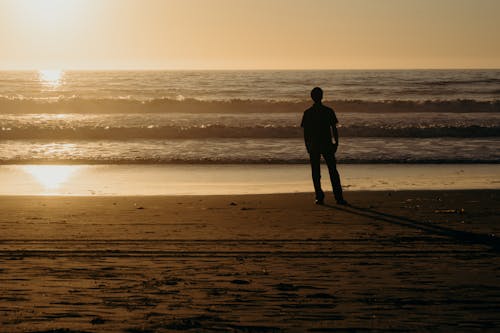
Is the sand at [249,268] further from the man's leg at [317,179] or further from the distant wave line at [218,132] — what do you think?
the distant wave line at [218,132]

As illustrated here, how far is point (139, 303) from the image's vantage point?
491 cm

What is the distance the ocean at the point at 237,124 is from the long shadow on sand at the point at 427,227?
24.1 feet

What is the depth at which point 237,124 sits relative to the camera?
91.8ft

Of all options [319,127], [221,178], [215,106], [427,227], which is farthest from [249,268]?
[215,106]

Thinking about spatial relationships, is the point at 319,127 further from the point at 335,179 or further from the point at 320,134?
the point at 335,179

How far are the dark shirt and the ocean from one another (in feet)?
21.9

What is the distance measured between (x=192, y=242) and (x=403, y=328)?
3.18 m

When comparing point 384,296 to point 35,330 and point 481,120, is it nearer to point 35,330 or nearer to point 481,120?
point 35,330

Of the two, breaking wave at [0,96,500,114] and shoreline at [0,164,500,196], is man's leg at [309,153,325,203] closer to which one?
shoreline at [0,164,500,196]

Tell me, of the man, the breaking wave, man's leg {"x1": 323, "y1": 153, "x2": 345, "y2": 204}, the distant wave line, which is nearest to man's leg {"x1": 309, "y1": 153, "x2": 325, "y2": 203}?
the man

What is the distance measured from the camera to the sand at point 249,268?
458cm

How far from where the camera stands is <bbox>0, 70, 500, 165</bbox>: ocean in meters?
18.2

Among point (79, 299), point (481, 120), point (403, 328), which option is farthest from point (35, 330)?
point (481, 120)

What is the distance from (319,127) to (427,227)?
7.97ft
